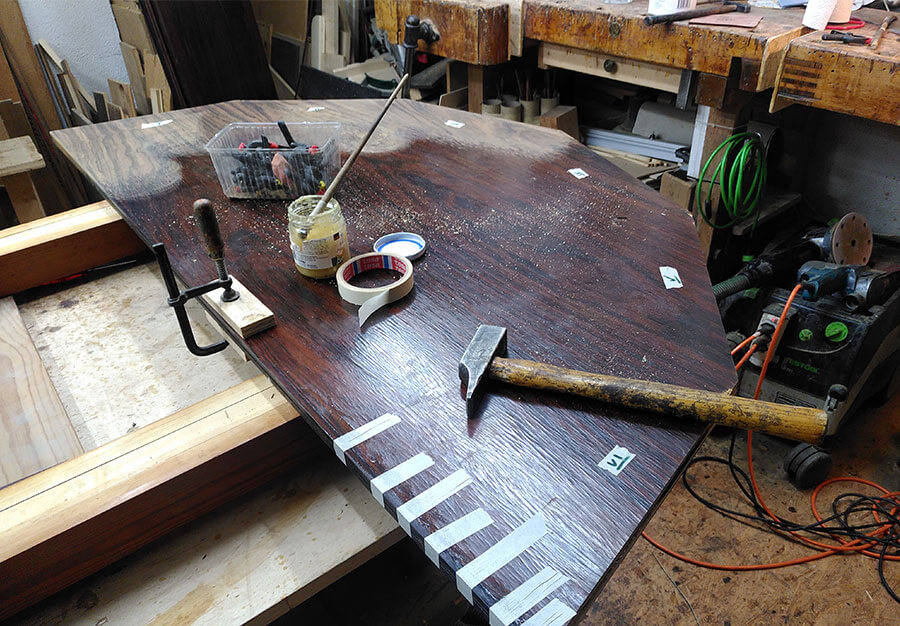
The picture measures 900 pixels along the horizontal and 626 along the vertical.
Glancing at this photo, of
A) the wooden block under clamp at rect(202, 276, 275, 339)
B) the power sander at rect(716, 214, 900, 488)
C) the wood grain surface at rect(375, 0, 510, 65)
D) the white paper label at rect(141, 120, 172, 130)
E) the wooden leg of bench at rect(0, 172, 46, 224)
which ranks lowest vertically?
the power sander at rect(716, 214, 900, 488)

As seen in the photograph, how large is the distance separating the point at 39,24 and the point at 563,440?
3.79 meters

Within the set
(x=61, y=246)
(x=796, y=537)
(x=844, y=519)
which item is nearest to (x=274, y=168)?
(x=61, y=246)

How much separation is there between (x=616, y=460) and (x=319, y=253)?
0.61 m

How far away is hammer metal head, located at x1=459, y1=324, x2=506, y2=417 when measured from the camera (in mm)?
833

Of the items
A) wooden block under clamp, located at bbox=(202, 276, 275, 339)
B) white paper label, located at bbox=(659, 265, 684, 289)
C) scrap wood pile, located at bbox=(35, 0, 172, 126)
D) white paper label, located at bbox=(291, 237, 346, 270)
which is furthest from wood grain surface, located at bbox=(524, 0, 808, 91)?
scrap wood pile, located at bbox=(35, 0, 172, 126)

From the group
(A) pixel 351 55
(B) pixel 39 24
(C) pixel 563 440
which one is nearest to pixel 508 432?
(C) pixel 563 440

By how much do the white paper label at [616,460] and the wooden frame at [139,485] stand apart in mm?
469

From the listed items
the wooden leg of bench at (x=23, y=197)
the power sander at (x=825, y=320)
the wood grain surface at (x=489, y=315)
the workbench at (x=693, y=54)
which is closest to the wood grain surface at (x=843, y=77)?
the workbench at (x=693, y=54)

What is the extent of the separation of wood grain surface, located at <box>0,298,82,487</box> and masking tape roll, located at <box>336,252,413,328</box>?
523mm

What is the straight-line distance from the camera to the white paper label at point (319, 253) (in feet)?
3.46

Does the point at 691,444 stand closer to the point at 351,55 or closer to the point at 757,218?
the point at 757,218

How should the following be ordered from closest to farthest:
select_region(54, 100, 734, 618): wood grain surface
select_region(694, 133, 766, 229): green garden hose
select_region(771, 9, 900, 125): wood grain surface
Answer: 1. select_region(54, 100, 734, 618): wood grain surface
2. select_region(771, 9, 900, 125): wood grain surface
3. select_region(694, 133, 766, 229): green garden hose

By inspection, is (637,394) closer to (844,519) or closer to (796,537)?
(796,537)

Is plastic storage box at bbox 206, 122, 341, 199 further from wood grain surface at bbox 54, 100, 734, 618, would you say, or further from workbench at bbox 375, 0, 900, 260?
workbench at bbox 375, 0, 900, 260
